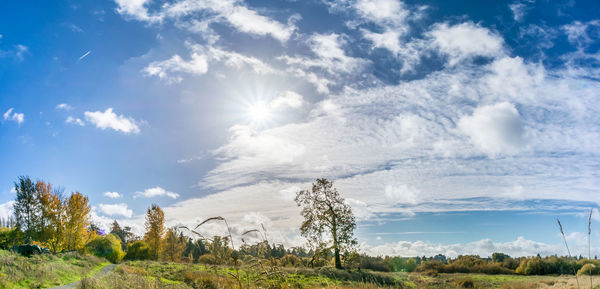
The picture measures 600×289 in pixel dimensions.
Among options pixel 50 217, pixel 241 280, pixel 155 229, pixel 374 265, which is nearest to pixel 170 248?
pixel 155 229

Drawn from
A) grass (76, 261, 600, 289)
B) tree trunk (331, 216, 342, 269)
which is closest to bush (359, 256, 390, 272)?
tree trunk (331, 216, 342, 269)

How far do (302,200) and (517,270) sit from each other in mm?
29304

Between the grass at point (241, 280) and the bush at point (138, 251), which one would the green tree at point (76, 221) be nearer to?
the bush at point (138, 251)

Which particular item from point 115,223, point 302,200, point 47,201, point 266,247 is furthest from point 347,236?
point 115,223

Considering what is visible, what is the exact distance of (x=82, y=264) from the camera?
28359mm

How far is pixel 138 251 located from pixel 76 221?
32.3 ft

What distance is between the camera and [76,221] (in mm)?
46031

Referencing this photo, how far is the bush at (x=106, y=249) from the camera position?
4888cm

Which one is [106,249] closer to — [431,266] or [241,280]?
[431,266]

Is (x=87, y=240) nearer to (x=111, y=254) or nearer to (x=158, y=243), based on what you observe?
(x=111, y=254)

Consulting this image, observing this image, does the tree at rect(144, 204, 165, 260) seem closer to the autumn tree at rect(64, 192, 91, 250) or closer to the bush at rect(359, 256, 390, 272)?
the autumn tree at rect(64, 192, 91, 250)

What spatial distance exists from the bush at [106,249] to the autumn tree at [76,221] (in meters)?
2.74

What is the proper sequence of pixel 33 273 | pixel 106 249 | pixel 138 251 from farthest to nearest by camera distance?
pixel 138 251 → pixel 106 249 → pixel 33 273

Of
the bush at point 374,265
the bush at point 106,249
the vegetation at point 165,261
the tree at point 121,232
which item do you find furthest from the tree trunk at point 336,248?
the tree at point 121,232
